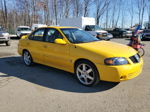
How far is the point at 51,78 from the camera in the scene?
4551 millimetres

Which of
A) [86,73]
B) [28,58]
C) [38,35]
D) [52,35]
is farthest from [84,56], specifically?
[28,58]

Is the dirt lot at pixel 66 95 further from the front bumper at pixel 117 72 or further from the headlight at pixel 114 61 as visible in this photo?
the headlight at pixel 114 61

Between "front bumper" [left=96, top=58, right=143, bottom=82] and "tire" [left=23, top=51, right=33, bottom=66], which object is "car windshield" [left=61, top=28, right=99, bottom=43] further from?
"tire" [left=23, top=51, right=33, bottom=66]

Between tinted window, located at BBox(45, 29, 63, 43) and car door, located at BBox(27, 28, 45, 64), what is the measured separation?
0.85ft

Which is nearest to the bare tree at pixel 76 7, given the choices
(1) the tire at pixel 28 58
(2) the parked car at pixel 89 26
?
(2) the parked car at pixel 89 26

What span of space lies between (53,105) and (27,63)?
3.42 m

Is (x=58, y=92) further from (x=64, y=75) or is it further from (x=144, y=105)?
(x=144, y=105)

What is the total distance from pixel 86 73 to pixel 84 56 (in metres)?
0.49

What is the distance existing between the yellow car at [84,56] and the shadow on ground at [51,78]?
26 cm

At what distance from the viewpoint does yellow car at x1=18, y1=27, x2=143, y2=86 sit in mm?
3447

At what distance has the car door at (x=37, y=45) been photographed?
515 centimetres

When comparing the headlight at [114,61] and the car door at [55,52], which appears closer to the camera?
the headlight at [114,61]

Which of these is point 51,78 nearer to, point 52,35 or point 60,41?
point 60,41

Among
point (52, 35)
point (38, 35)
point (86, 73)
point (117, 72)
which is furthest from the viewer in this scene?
point (38, 35)
